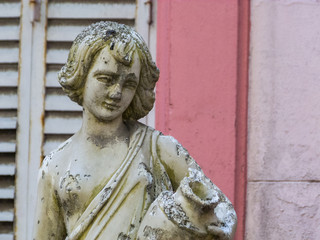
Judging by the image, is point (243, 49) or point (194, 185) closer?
point (194, 185)

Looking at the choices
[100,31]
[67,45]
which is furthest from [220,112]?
[100,31]

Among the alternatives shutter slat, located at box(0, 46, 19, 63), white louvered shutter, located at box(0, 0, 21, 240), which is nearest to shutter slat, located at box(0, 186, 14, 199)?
white louvered shutter, located at box(0, 0, 21, 240)

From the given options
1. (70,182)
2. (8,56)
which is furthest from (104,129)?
(8,56)

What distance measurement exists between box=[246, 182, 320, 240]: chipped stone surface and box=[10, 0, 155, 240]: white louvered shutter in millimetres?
949

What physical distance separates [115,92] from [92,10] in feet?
6.72

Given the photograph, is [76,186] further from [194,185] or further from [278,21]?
[278,21]

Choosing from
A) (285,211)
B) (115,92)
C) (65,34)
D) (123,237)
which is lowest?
(285,211)

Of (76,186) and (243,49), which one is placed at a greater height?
(243,49)

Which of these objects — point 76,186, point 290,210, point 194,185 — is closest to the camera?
point 194,185

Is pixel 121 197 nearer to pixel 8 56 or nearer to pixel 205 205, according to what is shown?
pixel 205 205

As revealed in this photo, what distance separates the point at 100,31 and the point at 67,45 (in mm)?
1972

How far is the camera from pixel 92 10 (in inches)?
217

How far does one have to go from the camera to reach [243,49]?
535cm

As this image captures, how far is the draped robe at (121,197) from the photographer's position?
348 centimetres
